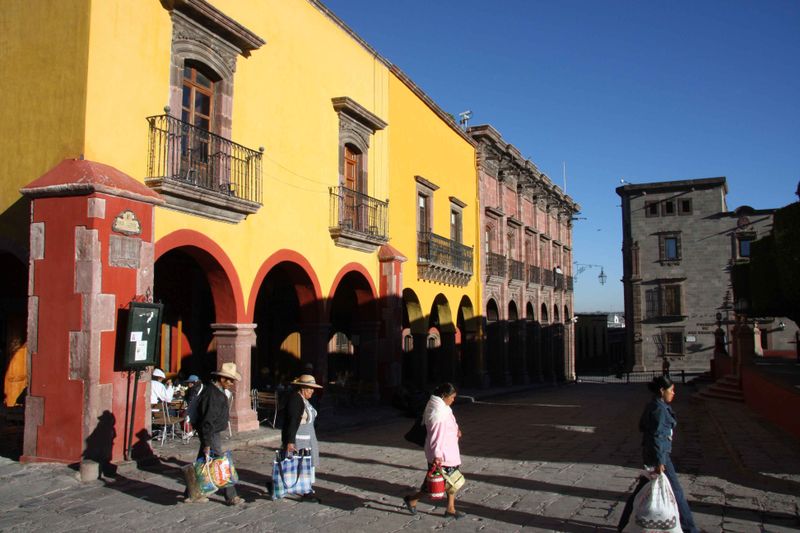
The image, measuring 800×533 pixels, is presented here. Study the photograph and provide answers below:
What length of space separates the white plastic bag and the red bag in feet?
5.76

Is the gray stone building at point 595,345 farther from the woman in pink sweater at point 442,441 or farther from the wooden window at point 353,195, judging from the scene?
the woman in pink sweater at point 442,441

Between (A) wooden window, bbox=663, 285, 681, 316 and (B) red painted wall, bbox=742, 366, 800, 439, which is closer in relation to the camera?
(B) red painted wall, bbox=742, 366, 800, 439

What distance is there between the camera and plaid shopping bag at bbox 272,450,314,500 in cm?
734

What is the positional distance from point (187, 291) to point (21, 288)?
11.0ft

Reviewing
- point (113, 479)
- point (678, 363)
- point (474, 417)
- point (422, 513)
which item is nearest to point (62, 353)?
point (113, 479)

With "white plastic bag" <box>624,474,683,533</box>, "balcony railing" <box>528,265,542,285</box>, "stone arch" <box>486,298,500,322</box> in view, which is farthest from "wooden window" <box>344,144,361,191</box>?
"balcony railing" <box>528,265,542,285</box>

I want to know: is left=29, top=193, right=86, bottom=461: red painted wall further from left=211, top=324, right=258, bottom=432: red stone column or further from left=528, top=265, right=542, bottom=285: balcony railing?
left=528, top=265, right=542, bottom=285: balcony railing

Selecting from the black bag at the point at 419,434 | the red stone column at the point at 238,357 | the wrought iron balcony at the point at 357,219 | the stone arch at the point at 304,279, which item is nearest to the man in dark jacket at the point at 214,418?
the black bag at the point at 419,434

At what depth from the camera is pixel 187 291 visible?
15.9m

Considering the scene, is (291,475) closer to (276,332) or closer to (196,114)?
(196,114)

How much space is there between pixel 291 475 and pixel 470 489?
2.19 meters

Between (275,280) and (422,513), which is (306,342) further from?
(422,513)

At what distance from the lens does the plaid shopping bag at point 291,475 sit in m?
7.34

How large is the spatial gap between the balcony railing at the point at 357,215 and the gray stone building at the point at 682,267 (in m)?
30.3
